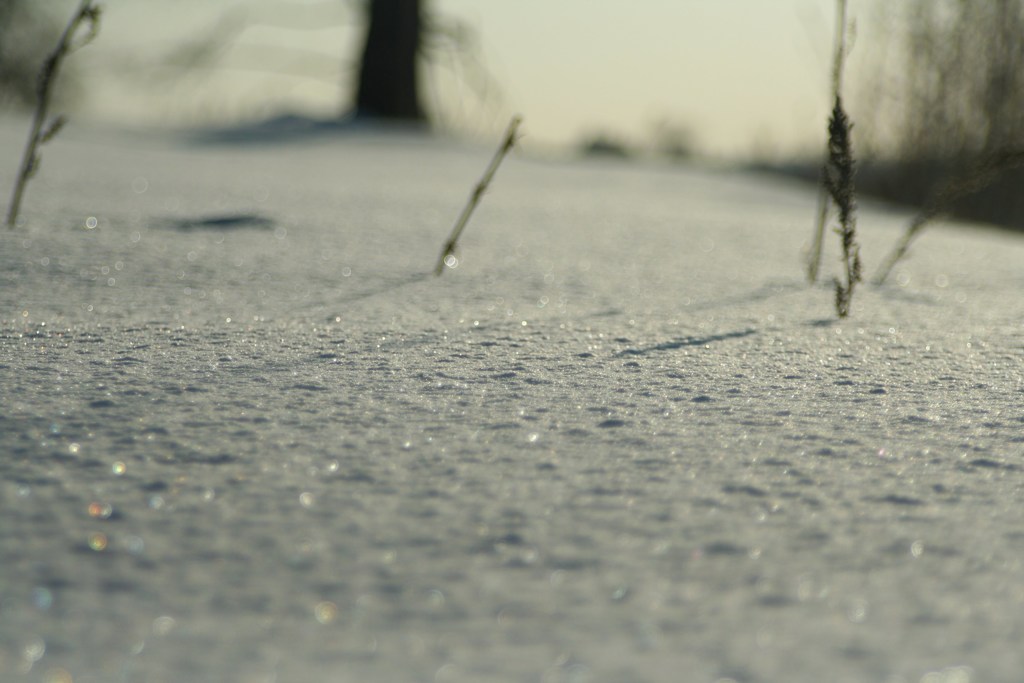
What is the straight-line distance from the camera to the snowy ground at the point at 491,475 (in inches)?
21.3

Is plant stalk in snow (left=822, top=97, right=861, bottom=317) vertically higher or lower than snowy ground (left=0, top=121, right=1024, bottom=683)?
higher

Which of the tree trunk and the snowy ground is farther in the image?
the tree trunk

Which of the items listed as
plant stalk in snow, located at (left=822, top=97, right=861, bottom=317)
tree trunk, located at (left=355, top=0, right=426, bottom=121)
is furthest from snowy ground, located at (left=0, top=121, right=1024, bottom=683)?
tree trunk, located at (left=355, top=0, right=426, bottom=121)

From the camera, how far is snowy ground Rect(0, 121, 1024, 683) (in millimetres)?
541

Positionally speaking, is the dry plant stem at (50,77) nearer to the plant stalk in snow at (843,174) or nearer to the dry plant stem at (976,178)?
the plant stalk in snow at (843,174)

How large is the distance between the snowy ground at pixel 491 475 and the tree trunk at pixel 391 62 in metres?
4.75

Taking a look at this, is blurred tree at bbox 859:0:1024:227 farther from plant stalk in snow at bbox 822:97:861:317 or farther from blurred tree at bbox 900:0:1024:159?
plant stalk in snow at bbox 822:97:861:317

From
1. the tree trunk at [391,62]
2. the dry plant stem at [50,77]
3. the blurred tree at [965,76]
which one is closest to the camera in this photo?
the dry plant stem at [50,77]

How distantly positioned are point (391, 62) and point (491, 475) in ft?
18.9

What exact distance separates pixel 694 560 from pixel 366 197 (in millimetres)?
2144

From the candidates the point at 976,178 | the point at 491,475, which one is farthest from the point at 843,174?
the point at 491,475

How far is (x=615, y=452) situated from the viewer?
0.81 metres

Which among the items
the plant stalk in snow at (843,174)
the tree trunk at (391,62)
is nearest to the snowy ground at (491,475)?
the plant stalk in snow at (843,174)

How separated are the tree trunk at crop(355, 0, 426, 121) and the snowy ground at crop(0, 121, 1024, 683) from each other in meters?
4.75
